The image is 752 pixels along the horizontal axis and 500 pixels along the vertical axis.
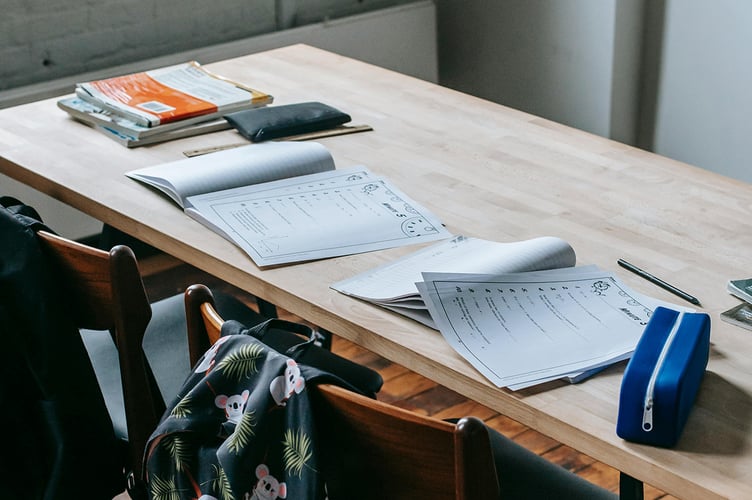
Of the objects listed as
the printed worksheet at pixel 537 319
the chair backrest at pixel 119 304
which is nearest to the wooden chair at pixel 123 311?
the chair backrest at pixel 119 304

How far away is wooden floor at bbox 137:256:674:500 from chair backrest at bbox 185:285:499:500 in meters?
1.13

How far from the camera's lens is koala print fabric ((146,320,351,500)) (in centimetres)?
99

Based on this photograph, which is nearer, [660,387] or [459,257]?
[660,387]

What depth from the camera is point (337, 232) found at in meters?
1.59

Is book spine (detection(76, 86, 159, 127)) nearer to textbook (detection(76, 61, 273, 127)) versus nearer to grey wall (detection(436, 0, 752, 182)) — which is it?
textbook (detection(76, 61, 273, 127))

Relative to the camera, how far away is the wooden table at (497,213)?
1127mm

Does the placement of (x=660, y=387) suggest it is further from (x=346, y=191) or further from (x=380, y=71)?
(x=380, y=71)

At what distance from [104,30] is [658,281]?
7.47 ft

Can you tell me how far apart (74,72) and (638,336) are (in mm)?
2383

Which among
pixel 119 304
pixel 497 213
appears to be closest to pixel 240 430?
pixel 119 304

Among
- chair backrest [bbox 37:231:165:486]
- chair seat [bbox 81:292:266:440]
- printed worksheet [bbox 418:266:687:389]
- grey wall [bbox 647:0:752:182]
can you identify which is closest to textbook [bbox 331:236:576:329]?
printed worksheet [bbox 418:266:687:389]

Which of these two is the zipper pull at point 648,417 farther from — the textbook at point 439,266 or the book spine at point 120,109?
the book spine at point 120,109

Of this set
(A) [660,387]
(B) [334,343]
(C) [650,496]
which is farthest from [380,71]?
(A) [660,387]

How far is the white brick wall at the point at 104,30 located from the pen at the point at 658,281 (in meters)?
2.16
